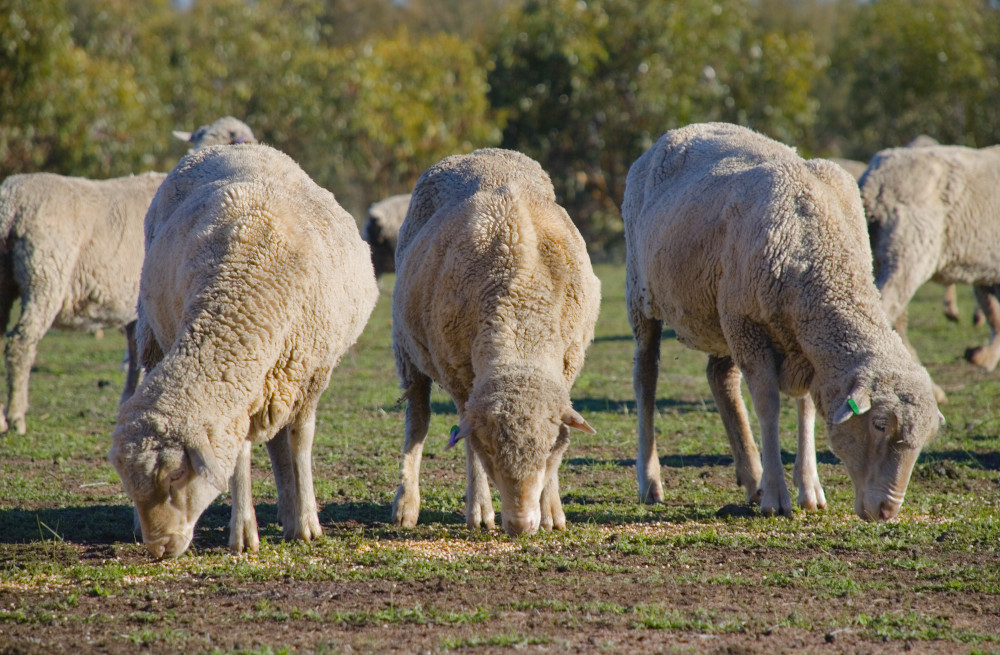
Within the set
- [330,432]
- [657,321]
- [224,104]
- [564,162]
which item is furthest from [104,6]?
[657,321]

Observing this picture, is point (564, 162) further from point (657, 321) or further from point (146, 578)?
point (146, 578)

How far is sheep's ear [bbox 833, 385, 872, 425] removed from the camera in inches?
213

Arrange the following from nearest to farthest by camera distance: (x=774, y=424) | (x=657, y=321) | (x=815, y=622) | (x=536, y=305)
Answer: (x=815, y=622) < (x=536, y=305) < (x=774, y=424) < (x=657, y=321)

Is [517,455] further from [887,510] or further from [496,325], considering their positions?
[887,510]

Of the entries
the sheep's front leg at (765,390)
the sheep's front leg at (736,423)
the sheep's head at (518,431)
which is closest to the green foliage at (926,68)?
the sheep's front leg at (736,423)

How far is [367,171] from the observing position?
91.9ft

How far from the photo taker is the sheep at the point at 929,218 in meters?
9.46

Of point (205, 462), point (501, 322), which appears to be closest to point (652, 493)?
point (501, 322)

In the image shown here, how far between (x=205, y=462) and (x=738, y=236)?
A: 331 cm

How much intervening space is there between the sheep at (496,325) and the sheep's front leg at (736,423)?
1.50 meters

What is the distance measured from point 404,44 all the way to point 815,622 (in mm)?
25075

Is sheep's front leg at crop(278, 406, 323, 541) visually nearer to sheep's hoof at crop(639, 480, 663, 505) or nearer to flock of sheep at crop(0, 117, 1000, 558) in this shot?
flock of sheep at crop(0, 117, 1000, 558)

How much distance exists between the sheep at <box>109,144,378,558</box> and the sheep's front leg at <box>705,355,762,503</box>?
100 inches

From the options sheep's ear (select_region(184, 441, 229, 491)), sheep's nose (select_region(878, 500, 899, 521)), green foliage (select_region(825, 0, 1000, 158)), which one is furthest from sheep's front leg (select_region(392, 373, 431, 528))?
green foliage (select_region(825, 0, 1000, 158))
